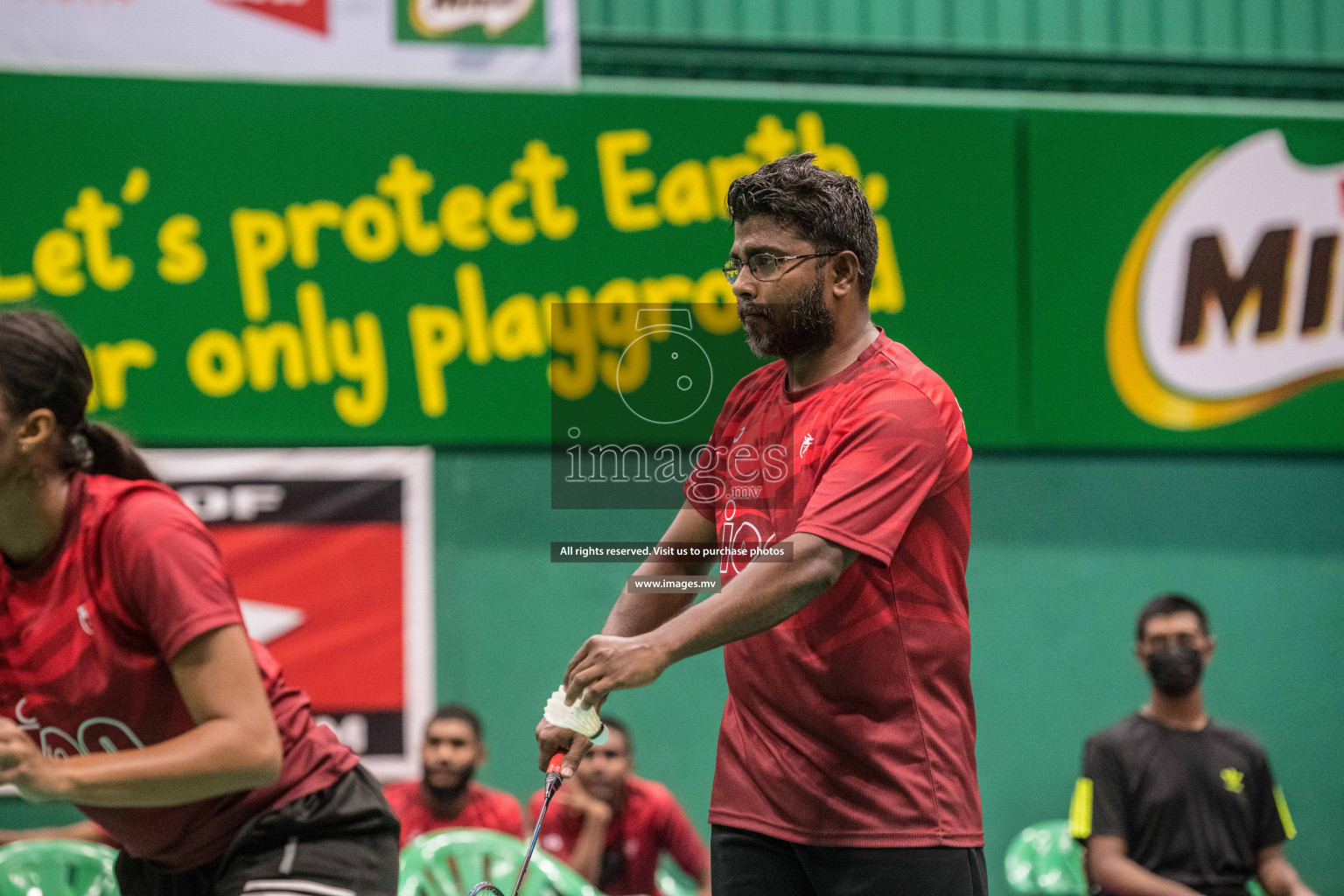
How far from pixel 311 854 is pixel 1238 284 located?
578 cm

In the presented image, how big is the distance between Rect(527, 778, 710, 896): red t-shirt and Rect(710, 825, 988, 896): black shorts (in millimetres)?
3149

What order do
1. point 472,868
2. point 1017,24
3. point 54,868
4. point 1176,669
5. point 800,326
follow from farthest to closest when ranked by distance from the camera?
1. point 1017,24
2. point 1176,669
3. point 54,868
4. point 472,868
5. point 800,326

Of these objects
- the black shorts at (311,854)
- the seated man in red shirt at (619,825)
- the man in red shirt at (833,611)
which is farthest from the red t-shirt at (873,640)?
the seated man in red shirt at (619,825)

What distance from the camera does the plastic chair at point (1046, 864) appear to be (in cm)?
590

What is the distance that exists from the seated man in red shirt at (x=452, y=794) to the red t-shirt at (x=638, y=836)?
0.15 meters

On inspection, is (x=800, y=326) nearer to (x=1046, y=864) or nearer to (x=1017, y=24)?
(x=1046, y=864)

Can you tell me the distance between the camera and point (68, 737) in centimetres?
227

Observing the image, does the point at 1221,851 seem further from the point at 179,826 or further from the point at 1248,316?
the point at 179,826

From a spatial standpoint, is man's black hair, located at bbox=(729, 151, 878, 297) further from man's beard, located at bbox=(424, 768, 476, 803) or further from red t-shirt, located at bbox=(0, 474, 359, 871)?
man's beard, located at bbox=(424, 768, 476, 803)

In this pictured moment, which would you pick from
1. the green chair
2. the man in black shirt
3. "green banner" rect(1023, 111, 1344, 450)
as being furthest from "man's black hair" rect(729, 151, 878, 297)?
"green banner" rect(1023, 111, 1344, 450)

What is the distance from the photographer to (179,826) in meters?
2.23

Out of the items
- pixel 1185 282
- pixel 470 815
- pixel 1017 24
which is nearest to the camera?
pixel 470 815

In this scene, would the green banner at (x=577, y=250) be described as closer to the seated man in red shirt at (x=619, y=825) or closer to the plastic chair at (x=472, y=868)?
the seated man in red shirt at (x=619, y=825)

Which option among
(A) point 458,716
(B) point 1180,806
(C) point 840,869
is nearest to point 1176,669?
(B) point 1180,806
